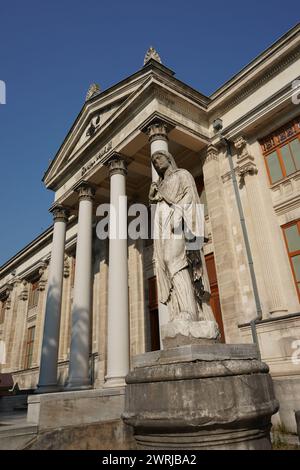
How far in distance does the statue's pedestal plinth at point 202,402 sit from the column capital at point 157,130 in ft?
30.2

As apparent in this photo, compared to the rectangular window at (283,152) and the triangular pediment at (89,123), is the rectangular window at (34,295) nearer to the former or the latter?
the triangular pediment at (89,123)

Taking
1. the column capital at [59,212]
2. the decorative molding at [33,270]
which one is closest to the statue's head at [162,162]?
the column capital at [59,212]

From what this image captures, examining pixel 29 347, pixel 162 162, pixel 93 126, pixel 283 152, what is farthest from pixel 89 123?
pixel 29 347

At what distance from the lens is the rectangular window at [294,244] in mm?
10453

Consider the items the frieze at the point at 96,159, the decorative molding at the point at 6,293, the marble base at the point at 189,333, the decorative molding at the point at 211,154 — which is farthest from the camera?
the decorative molding at the point at 6,293

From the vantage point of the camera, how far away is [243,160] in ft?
39.9

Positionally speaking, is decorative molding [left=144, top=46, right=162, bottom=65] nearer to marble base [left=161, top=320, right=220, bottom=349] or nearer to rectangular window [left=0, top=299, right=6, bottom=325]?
marble base [left=161, top=320, right=220, bottom=349]

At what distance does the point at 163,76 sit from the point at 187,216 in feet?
31.9

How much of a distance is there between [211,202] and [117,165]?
4.09 m

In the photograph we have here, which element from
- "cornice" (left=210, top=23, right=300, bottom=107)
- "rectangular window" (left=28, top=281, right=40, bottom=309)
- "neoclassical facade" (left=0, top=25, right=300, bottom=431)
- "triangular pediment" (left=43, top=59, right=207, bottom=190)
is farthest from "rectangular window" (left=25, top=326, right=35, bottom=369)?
"cornice" (left=210, top=23, right=300, bottom=107)

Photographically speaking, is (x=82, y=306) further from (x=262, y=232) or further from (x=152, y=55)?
(x=152, y=55)

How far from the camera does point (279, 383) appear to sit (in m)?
7.58
